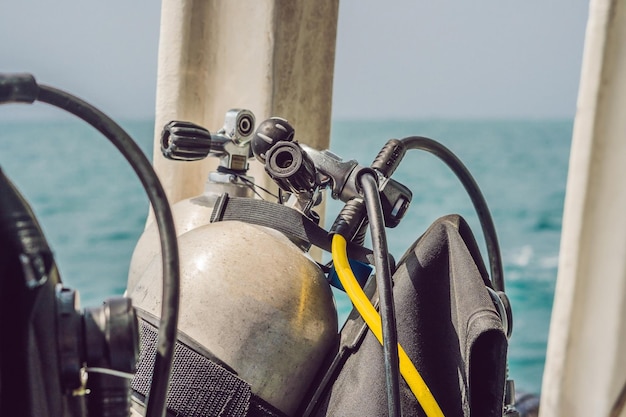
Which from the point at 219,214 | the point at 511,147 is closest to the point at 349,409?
the point at 219,214

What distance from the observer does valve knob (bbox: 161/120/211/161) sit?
36.1 inches

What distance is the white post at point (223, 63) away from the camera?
1.25 m

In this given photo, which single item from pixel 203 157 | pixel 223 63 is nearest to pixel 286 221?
pixel 203 157

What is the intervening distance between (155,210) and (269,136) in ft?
0.99

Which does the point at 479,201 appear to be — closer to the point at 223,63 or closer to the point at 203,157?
the point at 203,157

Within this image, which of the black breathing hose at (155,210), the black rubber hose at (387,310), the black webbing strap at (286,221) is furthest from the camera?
the black webbing strap at (286,221)

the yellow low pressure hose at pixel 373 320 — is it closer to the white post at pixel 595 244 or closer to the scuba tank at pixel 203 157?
the scuba tank at pixel 203 157

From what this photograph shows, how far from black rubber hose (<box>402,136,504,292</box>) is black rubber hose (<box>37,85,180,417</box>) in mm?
453

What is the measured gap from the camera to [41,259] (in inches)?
19.0

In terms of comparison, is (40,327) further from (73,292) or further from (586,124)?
(586,124)

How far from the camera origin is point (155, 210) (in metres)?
0.53

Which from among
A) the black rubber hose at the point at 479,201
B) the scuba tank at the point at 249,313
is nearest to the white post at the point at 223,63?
the black rubber hose at the point at 479,201

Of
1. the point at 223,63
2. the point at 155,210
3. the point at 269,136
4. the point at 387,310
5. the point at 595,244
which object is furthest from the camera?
the point at 595,244

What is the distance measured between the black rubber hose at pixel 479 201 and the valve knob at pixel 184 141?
261 millimetres
